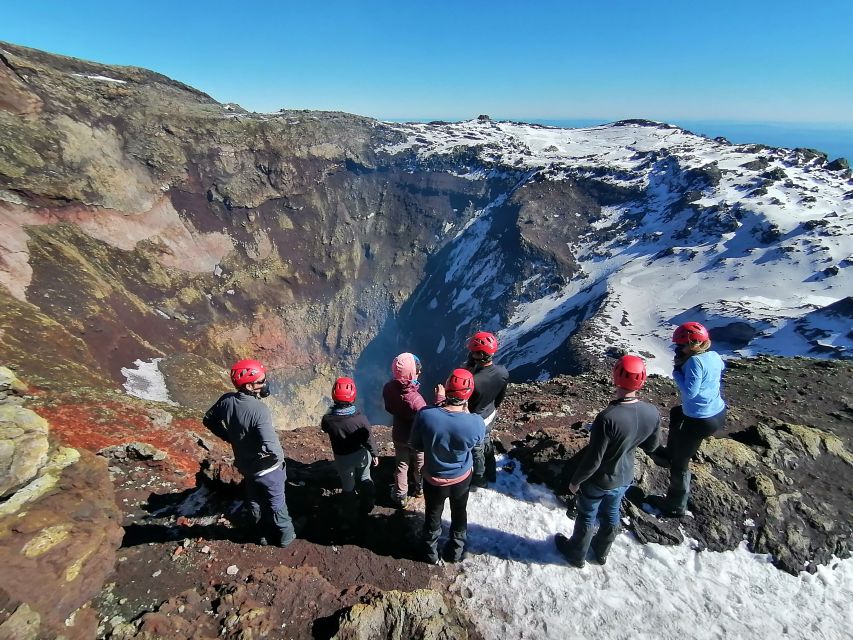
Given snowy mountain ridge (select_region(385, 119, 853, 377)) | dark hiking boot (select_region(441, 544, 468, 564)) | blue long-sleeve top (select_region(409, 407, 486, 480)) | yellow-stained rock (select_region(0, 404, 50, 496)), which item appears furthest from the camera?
snowy mountain ridge (select_region(385, 119, 853, 377))

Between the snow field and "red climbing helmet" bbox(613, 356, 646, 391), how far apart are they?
3.02 meters

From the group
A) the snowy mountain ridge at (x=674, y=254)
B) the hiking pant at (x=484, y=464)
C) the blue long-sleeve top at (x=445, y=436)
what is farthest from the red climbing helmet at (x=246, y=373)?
the snowy mountain ridge at (x=674, y=254)

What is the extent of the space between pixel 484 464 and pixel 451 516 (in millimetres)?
1860

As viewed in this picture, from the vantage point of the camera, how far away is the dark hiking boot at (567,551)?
617cm

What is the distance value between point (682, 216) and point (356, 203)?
5451 centimetres

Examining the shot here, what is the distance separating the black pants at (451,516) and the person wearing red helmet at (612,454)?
1.49 meters

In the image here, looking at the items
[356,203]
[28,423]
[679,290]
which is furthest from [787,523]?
[356,203]

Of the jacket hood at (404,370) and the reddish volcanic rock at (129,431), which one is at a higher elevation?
the jacket hood at (404,370)

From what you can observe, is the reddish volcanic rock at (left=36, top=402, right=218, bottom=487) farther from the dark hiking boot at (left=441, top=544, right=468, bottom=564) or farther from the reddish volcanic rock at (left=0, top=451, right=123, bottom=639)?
the dark hiking boot at (left=441, top=544, right=468, bottom=564)

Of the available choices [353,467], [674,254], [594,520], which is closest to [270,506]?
[353,467]

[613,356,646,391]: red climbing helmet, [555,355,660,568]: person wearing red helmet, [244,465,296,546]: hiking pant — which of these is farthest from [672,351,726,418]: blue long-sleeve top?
[244,465,296,546]: hiking pant

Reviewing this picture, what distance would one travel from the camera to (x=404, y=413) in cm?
662

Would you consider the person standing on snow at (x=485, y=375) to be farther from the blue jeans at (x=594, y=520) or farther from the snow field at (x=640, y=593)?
the snow field at (x=640, y=593)

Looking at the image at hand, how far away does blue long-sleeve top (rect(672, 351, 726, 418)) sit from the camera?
6.16 m
